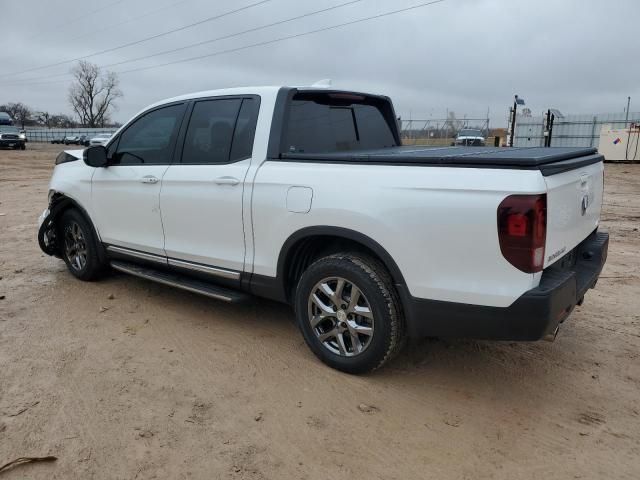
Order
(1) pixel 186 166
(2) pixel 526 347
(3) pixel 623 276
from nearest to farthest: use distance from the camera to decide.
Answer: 1. (2) pixel 526 347
2. (1) pixel 186 166
3. (3) pixel 623 276

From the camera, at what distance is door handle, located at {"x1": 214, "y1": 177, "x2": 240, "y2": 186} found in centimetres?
377

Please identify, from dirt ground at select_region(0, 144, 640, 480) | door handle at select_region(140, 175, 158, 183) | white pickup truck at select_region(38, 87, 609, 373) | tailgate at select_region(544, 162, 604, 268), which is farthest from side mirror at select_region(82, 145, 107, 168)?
tailgate at select_region(544, 162, 604, 268)

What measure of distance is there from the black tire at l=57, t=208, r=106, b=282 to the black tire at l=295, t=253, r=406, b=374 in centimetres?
267

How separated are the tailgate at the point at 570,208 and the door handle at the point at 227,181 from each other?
81.8 inches

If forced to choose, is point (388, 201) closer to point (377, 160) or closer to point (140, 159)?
point (377, 160)

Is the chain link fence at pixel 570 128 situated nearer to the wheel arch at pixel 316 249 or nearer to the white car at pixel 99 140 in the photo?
the white car at pixel 99 140

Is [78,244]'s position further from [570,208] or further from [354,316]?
[570,208]

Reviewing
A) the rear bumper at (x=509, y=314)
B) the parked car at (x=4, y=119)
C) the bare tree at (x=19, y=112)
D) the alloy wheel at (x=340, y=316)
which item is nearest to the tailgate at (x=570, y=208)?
the rear bumper at (x=509, y=314)

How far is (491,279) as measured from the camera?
275 centimetres

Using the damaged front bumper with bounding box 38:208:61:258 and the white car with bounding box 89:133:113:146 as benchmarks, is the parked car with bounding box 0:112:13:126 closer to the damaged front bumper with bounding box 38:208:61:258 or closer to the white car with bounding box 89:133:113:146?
the white car with bounding box 89:133:113:146

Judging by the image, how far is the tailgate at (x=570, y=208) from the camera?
9.05 feet

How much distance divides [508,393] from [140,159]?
11.6 feet

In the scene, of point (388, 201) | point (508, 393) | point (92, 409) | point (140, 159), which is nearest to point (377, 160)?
point (388, 201)

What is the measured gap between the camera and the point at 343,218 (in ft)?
10.5
